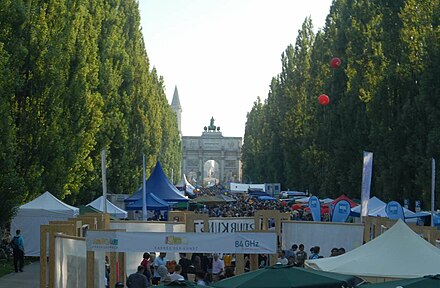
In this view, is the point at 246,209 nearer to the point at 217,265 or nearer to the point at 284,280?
the point at 217,265

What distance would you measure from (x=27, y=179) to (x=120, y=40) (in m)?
20.5

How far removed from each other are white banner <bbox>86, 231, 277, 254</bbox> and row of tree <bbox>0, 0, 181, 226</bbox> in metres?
12.6

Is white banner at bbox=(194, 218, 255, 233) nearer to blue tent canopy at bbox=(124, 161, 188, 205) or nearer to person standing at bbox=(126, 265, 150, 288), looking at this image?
person standing at bbox=(126, 265, 150, 288)

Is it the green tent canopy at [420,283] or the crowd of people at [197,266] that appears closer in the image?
the green tent canopy at [420,283]

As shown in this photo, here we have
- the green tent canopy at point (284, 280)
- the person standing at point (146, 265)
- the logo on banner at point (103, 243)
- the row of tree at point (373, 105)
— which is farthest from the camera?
the row of tree at point (373, 105)

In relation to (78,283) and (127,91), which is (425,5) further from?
(78,283)

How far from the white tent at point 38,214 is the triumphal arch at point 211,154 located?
481ft

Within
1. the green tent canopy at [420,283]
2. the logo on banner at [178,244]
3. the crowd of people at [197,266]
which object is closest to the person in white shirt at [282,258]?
the crowd of people at [197,266]

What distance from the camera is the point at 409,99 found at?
37250 mm

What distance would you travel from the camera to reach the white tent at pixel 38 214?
27.5 m

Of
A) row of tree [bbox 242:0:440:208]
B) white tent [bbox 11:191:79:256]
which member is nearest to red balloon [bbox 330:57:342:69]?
row of tree [bbox 242:0:440:208]

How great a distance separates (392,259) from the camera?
46.5ft

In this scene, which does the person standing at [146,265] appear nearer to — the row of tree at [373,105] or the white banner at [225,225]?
the white banner at [225,225]

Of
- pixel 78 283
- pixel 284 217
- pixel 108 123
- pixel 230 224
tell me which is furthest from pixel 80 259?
pixel 108 123
